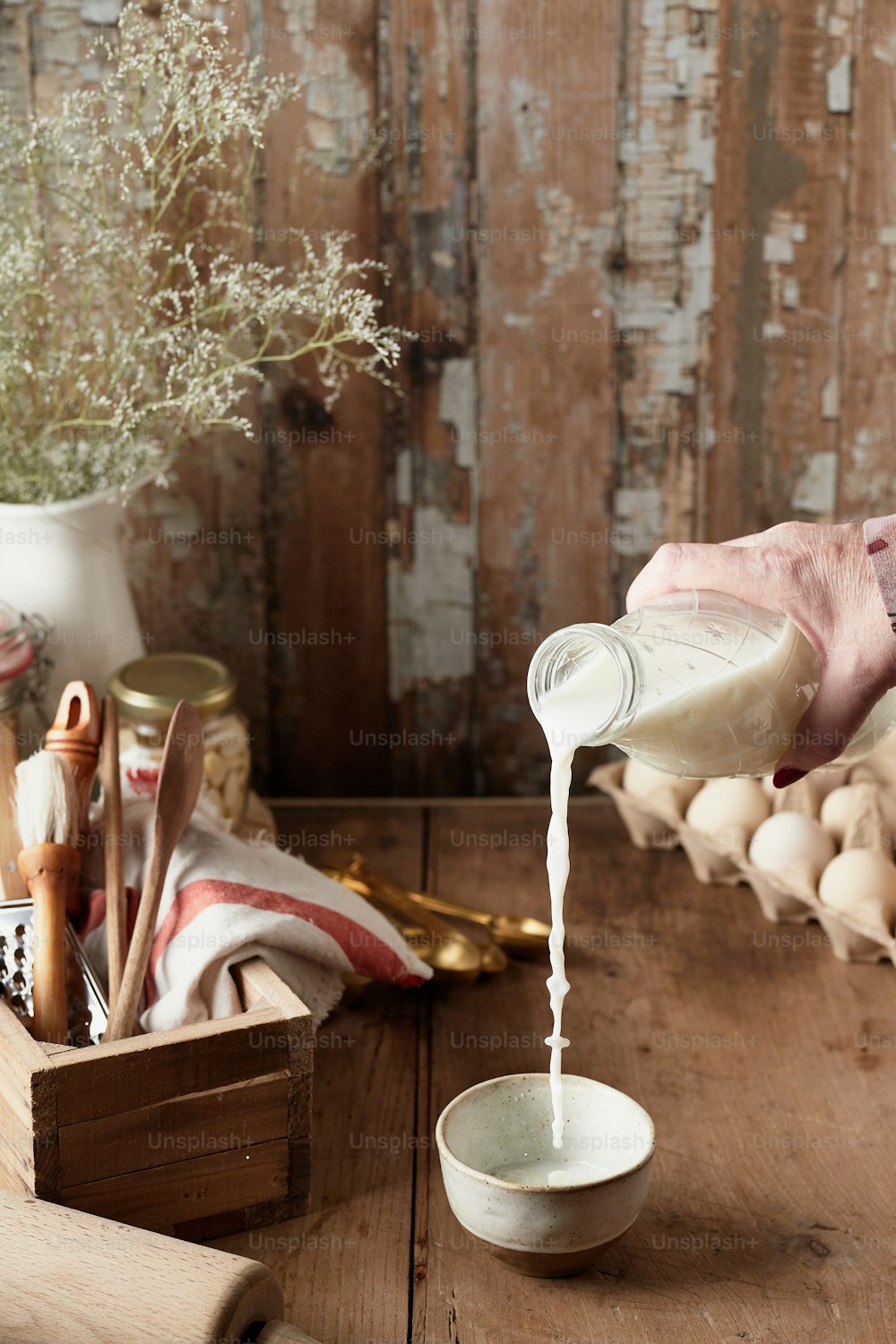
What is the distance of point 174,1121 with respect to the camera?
86 centimetres

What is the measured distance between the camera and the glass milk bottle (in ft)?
2.70

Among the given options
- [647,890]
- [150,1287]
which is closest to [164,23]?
[647,890]

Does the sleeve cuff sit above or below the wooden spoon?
above

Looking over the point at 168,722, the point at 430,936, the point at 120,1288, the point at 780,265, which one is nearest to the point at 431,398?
the point at 780,265

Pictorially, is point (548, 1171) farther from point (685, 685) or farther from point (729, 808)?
point (729, 808)

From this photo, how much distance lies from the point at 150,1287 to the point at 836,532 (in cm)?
62

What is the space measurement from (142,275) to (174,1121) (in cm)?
78

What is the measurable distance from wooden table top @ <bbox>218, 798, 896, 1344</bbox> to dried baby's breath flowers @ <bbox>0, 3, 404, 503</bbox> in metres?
0.46

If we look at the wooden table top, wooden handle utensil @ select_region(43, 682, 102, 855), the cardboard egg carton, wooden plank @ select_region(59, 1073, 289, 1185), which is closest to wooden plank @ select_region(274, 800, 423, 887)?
the wooden table top

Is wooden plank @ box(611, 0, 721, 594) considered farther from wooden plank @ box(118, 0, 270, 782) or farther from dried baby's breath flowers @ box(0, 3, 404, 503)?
wooden plank @ box(118, 0, 270, 782)

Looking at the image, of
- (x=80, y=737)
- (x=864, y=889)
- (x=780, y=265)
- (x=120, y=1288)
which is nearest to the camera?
(x=120, y=1288)

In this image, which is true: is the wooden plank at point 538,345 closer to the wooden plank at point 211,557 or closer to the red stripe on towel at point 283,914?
the wooden plank at point 211,557

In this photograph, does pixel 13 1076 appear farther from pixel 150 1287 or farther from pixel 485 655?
pixel 485 655

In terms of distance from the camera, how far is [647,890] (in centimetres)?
134
